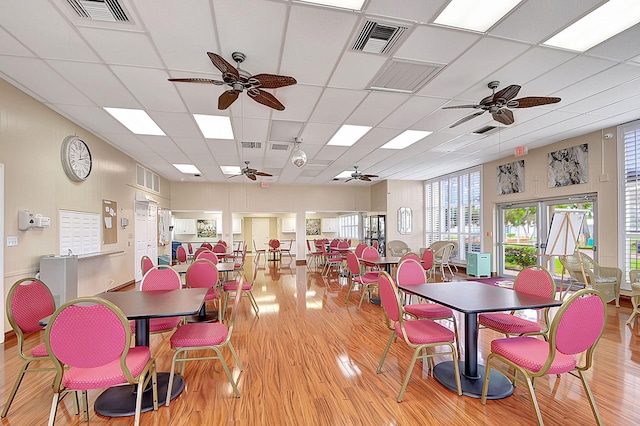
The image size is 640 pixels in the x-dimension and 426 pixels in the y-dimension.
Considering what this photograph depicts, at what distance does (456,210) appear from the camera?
31.7 feet

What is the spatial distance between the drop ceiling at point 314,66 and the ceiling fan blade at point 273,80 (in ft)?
1.08

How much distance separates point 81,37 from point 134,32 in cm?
56

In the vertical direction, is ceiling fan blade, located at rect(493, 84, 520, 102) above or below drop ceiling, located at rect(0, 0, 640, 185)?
below

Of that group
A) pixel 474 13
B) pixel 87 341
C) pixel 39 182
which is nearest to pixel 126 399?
pixel 87 341

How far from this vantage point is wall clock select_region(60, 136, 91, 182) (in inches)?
191

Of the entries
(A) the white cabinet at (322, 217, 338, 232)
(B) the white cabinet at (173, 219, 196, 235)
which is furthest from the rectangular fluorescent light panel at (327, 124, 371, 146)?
(B) the white cabinet at (173, 219, 196, 235)

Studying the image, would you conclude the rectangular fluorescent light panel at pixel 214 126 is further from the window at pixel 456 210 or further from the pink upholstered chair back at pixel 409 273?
the window at pixel 456 210

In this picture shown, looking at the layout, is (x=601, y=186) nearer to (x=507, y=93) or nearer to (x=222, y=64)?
(x=507, y=93)

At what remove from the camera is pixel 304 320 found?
15.0 ft

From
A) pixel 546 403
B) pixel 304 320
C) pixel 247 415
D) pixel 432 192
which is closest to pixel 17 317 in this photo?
pixel 247 415

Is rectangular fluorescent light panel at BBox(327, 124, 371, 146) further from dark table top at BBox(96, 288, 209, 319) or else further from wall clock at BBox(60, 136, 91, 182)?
wall clock at BBox(60, 136, 91, 182)

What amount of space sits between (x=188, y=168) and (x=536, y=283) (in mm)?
8648

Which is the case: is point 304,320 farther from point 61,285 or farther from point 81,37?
point 81,37

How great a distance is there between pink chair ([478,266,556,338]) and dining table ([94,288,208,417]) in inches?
105
